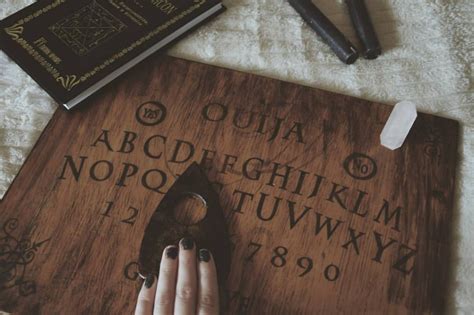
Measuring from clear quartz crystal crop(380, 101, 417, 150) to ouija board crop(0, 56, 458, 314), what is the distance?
1 centimetres

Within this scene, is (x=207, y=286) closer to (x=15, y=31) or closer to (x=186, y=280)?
(x=186, y=280)

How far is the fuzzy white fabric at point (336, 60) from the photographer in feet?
2.32

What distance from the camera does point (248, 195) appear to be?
0.64m

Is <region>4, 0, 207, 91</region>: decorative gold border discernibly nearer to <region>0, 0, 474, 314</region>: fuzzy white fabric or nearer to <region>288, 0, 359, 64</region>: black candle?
<region>0, 0, 474, 314</region>: fuzzy white fabric

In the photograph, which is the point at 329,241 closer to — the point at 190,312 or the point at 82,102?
the point at 190,312

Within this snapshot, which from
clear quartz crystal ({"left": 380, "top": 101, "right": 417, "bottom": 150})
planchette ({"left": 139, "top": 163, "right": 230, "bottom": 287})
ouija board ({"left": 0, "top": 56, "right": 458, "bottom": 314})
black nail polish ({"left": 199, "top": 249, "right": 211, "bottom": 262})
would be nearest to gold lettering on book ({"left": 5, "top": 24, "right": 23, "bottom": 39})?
ouija board ({"left": 0, "top": 56, "right": 458, "bottom": 314})

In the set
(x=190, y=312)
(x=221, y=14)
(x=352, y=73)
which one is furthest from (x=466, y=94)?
(x=190, y=312)

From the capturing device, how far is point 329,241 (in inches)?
24.0

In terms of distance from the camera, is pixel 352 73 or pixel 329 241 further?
pixel 352 73

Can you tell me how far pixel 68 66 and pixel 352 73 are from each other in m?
0.45

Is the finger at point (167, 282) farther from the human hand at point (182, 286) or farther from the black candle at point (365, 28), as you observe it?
the black candle at point (365, 28)

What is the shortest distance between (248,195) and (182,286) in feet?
0.51

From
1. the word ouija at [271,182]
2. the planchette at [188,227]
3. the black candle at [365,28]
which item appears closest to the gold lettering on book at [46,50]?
the word ouija at [271,182]

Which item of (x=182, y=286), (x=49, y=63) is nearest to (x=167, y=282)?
(x=182, y=286)
